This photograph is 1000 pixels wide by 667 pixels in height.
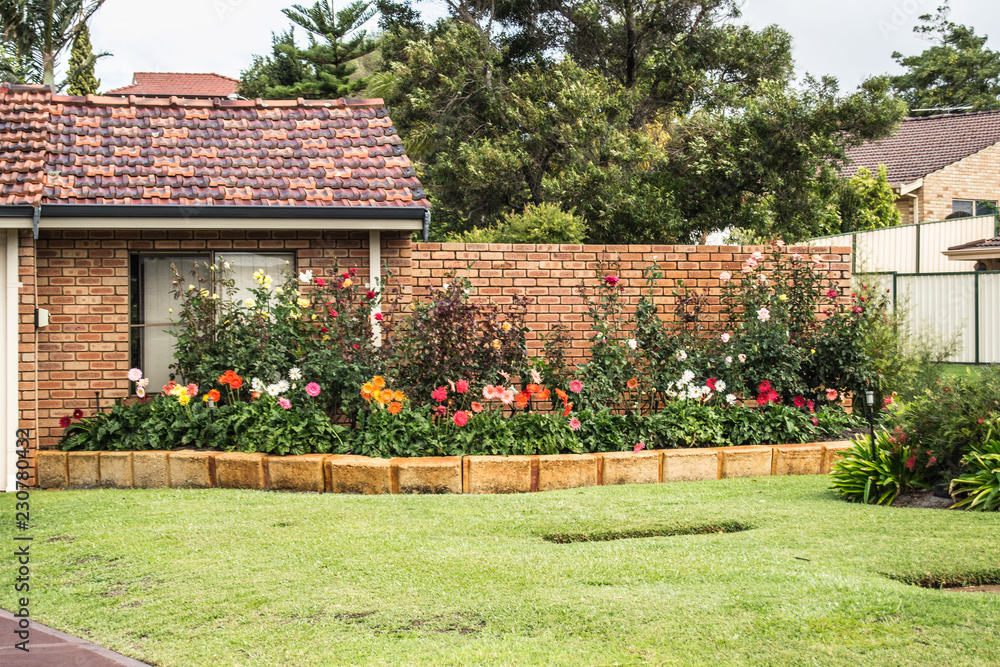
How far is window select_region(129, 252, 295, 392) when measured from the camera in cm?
891

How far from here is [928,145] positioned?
2933 centimetres

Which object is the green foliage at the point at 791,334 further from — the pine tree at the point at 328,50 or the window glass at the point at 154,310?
the pine tree at the point at 328,50

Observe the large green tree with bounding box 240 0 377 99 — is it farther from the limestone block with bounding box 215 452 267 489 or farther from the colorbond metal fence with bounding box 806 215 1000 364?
the limestone block with bounding box 215 452 267 489

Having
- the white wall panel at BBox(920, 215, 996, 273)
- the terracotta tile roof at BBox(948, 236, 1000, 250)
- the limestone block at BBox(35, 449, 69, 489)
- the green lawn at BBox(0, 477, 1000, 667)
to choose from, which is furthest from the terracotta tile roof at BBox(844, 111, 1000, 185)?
the limestone block at BBox(35, 449, 69, 489)

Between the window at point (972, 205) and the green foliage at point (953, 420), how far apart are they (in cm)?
2407

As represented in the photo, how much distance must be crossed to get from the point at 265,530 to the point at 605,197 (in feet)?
40.9

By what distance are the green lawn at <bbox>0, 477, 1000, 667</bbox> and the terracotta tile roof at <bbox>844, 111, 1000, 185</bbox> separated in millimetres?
24442

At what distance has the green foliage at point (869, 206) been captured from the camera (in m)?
24.9

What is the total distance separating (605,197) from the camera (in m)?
17.2

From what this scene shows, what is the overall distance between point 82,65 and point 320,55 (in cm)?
731

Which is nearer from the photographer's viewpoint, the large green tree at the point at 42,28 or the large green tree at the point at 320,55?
the large green tree at the point at 42,28

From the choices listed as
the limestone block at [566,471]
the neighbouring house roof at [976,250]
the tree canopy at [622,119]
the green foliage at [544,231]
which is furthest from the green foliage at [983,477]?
the neighbouring house roof at [976,250]

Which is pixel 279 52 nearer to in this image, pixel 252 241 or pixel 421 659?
pixel 252 241

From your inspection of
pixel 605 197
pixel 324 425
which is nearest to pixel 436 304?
pixel 324 425
